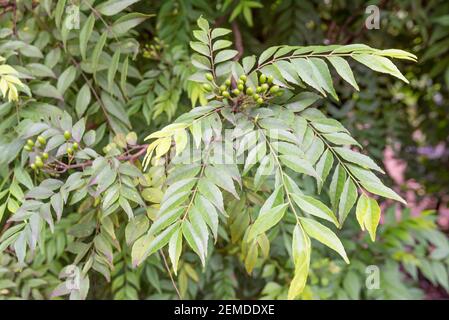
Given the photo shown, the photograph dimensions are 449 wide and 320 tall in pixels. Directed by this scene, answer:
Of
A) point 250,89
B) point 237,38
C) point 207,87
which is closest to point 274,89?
point 250,89

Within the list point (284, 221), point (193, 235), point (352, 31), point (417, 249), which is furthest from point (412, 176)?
point (193, 235)

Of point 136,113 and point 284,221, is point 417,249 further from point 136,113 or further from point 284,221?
point 136,113

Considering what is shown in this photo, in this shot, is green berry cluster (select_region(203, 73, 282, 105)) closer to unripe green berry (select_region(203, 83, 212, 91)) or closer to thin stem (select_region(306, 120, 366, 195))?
unripe green berry (select_region(203, 83, 212, 91))

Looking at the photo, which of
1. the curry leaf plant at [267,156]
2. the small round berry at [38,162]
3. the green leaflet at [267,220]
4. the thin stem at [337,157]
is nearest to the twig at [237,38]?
the curry leaf plant at [267,156]

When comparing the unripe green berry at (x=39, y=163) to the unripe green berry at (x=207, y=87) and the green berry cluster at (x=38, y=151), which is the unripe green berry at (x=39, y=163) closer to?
the green berry cluster at (x=38, y=151)

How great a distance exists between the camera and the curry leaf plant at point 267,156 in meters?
0.98

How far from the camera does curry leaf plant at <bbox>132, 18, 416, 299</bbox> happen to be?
3.23ft

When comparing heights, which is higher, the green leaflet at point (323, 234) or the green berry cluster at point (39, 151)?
the green leaflet at point (323, 234)

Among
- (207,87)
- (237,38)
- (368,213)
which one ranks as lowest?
(237,38)

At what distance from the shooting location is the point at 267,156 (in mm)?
1038

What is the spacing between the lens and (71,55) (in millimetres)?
1539

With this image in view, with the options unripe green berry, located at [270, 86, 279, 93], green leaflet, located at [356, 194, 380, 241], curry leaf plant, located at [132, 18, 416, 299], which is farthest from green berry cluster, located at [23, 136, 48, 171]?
green leaflet, located at [356, 194, 380, 241]

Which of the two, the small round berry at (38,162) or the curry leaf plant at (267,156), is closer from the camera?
the curry leaf plant at (267,156)

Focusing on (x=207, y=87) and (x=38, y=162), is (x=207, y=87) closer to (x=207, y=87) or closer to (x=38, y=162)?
(x=207, y=87)
